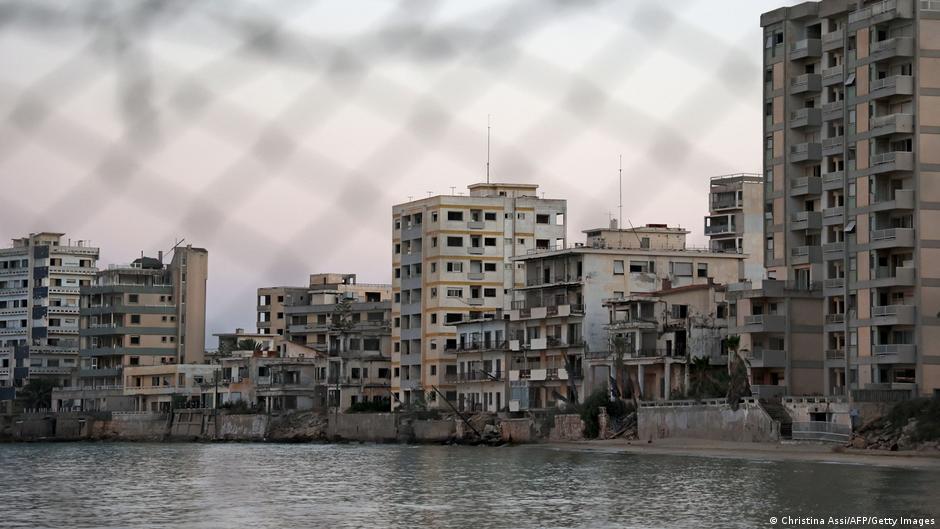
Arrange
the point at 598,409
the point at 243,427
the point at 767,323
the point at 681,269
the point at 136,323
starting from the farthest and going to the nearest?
the point at 136,323 < the point at 243,427 < the point at 681,269 < the point at 598,409 < the point at 767,323

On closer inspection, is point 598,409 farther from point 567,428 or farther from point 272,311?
point 272,311

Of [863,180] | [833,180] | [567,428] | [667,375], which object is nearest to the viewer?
[863,180]

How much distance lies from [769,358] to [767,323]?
2204mm

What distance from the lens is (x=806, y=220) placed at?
10375 centimetres

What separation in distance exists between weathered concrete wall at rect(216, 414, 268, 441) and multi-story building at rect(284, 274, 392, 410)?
640 cm

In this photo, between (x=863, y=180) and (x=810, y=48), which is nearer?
(x=863, y=180)

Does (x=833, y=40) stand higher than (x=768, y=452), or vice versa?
(x=833, y=40)

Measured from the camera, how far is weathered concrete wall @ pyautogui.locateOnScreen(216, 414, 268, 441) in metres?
150

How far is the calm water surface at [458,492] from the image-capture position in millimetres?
61812

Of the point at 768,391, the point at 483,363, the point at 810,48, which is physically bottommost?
the point at 768,391

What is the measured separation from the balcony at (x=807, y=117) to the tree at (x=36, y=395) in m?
104

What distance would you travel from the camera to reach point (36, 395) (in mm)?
181125

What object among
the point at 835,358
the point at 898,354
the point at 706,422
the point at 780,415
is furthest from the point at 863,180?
the point at 706,422

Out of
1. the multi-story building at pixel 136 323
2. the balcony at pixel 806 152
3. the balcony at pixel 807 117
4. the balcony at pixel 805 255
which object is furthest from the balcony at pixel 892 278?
the multi-story building at pixel 136 323
